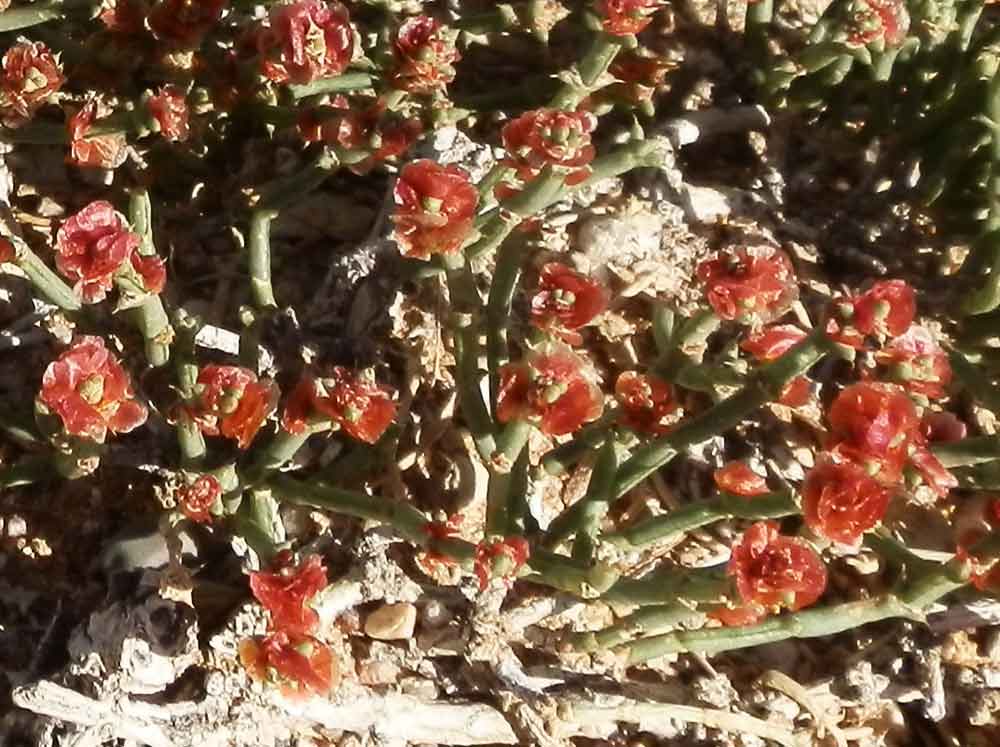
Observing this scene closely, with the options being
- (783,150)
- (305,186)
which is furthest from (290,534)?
(783,150)

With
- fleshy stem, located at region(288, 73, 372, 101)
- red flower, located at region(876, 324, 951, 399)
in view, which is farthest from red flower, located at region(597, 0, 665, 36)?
red flower, located at region(876, 324, 951, 399)

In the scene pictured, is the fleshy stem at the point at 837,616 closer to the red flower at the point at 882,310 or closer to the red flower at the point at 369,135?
the red flower at the point at 882,310

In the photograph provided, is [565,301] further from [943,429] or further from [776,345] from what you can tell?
[943,429]

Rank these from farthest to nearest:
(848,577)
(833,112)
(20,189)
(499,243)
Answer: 1. (833,112)
2. (20,189)
3. (848,577)
4. (499,243)

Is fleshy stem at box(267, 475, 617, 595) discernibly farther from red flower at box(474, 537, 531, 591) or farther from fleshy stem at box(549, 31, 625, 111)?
fleshy stem at box(549, 31, 625, 111)

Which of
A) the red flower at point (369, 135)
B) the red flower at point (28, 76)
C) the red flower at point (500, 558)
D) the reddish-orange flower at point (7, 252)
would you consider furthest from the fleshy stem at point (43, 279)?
the red flower at point (500, 558)

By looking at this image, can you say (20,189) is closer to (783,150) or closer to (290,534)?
(290,534)
